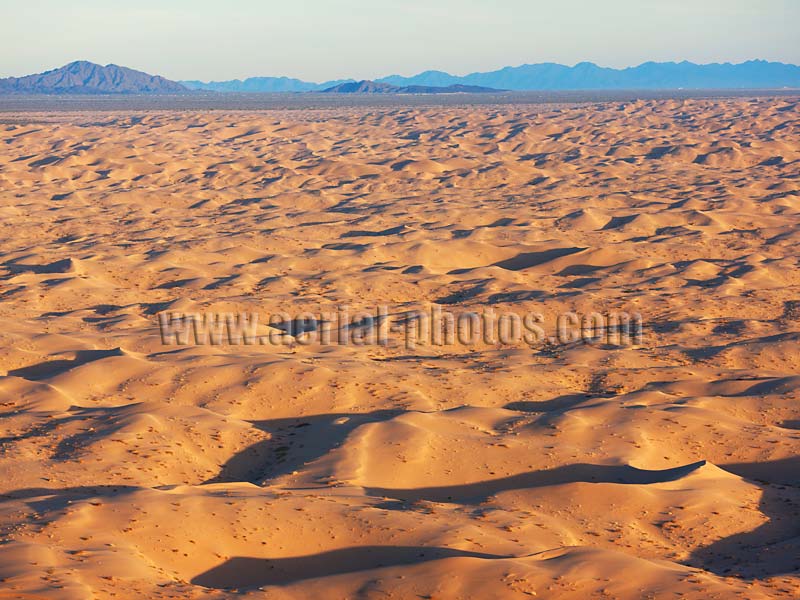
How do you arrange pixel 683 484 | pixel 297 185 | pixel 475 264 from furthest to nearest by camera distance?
pixel 297 185, pixel 475 264, pixel 683 484

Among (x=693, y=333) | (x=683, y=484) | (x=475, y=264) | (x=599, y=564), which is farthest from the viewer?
(x=475, y=264)

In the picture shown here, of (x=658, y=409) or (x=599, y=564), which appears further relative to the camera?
(x=658, y=409)

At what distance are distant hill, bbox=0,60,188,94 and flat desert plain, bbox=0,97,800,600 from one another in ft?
513

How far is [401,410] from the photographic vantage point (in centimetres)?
756

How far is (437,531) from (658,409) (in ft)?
9.90

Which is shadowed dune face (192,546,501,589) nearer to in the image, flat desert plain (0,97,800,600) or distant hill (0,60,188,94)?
flat desert plain (0,97,800,600)

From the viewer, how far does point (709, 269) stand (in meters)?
13.0

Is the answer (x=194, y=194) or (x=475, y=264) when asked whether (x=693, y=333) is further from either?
(x=194, y=194)

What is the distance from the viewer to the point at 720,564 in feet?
16.8

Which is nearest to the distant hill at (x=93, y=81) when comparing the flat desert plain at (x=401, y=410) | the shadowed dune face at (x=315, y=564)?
the flat desert plain at (x=401, y=410)

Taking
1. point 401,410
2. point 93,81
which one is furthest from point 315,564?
point 93,81

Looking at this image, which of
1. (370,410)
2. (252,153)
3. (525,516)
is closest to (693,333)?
(370,410)

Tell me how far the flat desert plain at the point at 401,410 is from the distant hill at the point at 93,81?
513 feet

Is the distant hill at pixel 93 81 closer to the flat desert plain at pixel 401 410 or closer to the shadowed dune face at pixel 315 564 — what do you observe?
the flat desert plain at pixel 401 410
